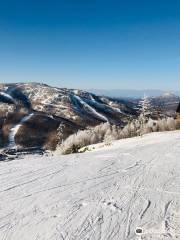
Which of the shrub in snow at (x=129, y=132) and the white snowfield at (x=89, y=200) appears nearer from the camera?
the white snowfield at (x=89, y=200)

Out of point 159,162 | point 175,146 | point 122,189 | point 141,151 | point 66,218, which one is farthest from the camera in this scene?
point 175,146

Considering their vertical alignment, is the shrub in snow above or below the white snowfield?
below

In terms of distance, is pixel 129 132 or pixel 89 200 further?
pixel 129 132

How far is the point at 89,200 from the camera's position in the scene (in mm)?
12375

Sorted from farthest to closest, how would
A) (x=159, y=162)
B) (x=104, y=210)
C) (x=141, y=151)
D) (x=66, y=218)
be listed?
1. (x=141, y=151)
2. (x=159, y=162)
3. (x=104, y=210)
4. (x=66, y=218)

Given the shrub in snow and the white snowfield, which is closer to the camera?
the white snowfield

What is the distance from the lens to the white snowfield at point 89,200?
382 inches

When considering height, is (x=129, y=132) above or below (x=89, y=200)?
below

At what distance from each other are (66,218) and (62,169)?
6.70 metres

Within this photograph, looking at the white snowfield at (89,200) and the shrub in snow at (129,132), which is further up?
the white snowfield at (89,200)

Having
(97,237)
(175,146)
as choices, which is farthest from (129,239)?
(175,146)

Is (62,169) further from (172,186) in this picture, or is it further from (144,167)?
(172,186)

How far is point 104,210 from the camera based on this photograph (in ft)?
37.3

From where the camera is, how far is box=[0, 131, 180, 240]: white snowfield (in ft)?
31.8
